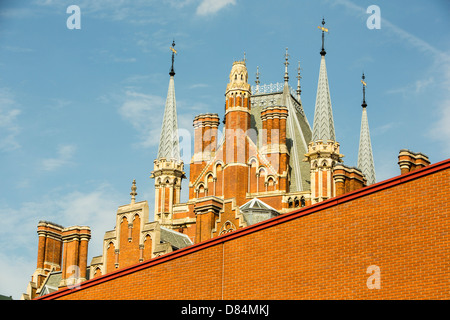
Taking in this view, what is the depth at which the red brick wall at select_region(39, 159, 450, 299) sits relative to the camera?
107 ft

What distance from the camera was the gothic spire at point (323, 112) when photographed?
76875mm

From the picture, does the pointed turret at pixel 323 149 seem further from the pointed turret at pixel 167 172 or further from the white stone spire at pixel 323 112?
the pointed turret at pixel 167 172

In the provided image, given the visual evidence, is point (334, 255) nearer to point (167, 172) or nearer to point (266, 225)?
point (266, 225)

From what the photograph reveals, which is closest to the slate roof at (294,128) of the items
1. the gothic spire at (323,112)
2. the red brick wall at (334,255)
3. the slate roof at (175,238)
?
the gothic spire at (323,112)

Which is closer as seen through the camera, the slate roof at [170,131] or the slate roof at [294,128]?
the slate roof at [294,128]

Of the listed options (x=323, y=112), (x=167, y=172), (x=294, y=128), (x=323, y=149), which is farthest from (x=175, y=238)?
(x=294, y=128)

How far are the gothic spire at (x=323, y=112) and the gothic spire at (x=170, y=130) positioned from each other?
1069 cm

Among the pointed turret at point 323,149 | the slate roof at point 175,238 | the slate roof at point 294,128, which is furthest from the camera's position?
the slate roof at point 294,128

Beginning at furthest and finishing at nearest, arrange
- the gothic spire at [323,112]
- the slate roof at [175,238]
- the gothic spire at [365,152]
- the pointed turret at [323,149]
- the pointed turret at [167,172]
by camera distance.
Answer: the gothic spire at [365,152]
the pointed turret at [167,172]
the gothic spire at [323,112]
the pointed turret at [323,149]
the slate roof at [175,238]

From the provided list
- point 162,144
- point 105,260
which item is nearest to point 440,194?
point 105,260

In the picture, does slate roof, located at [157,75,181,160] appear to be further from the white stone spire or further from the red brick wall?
the red brick wall

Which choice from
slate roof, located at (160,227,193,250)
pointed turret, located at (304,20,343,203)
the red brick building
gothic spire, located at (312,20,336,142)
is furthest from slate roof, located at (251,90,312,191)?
slate roof, located at (160,227,193,250)

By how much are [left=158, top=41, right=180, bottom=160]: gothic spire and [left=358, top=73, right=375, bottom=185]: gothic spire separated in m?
15.6

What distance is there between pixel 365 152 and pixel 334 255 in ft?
184
